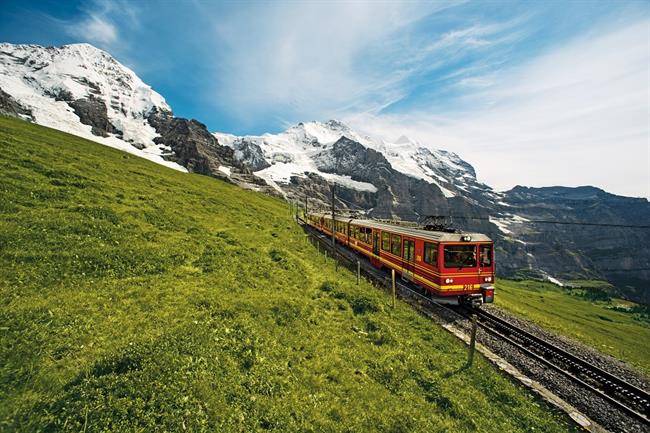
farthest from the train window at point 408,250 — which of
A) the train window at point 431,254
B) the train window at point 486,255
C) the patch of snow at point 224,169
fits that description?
the patch of snow at point 224,169

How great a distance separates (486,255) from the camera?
59.4 feet

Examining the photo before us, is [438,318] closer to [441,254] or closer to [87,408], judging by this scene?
[441,254]

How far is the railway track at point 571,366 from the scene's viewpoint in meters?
11.1

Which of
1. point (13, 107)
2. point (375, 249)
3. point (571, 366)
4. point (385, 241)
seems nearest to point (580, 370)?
point (571, 366)

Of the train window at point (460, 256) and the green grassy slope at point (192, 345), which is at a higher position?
the train window at point (460, 256)

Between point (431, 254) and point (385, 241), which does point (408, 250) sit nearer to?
point (431, 254)

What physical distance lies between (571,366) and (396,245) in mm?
11909

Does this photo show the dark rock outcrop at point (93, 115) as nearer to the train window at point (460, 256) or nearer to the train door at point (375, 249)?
the train door at point (375, 249)

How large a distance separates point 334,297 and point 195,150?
18328 cm

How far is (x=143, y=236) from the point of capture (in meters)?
15.5

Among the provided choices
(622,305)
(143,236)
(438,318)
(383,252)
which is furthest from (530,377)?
(622,305)

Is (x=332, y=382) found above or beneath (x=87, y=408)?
beneath

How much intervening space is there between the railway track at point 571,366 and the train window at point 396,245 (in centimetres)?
459

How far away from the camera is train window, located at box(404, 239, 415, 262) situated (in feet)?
66.4
